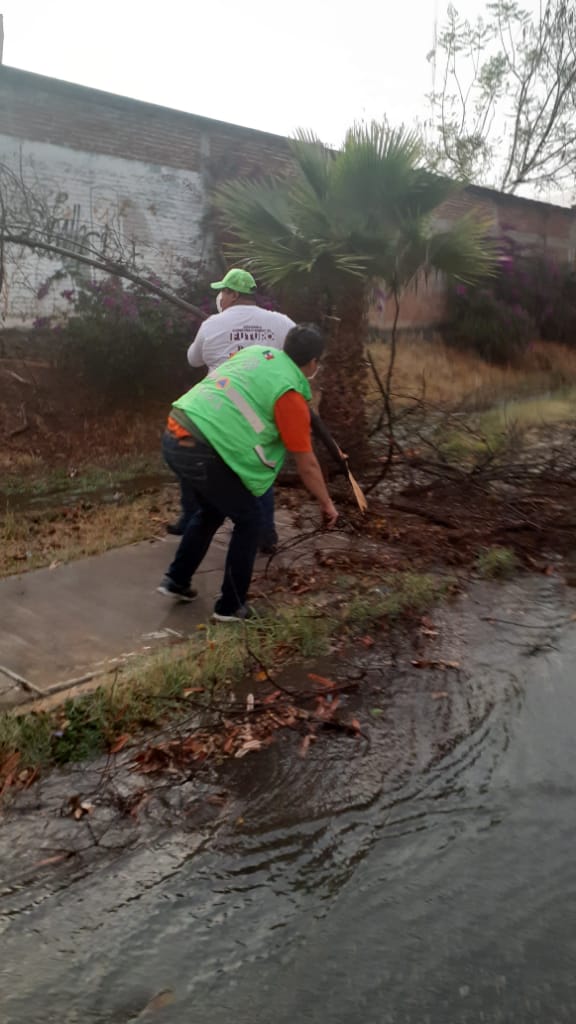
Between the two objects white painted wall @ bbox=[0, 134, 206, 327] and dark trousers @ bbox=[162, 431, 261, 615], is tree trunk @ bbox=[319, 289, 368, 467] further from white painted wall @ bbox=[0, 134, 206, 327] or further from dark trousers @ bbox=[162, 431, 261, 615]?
white painted wall @ bbox=[0, 134, 206, 327]

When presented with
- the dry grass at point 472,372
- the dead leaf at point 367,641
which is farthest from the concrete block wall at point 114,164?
the dead leaf at point 367,641

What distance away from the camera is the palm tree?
8352mm

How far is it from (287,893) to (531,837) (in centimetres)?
92

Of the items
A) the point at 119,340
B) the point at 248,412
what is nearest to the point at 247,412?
the point at 248,412

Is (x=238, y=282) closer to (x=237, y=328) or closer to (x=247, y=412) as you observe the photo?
(x=237, y=328)

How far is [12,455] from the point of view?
1027cm

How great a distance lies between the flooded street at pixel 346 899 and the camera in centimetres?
265

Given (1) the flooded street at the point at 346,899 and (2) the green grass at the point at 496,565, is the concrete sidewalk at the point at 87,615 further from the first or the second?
(2) the green grass at the point at 496,565

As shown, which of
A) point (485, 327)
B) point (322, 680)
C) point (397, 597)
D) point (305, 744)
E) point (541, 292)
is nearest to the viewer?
point (305, 744)

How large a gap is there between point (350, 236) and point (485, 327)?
9830 mm

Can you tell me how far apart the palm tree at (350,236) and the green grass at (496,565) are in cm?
215

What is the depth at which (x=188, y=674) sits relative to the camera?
14.9ft

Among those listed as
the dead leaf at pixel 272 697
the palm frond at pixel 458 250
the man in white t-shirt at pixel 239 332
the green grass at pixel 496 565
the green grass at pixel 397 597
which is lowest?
the dead leaf at pixel 272 697

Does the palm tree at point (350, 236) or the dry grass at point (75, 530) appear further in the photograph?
the palm tree at point (350, 236)
